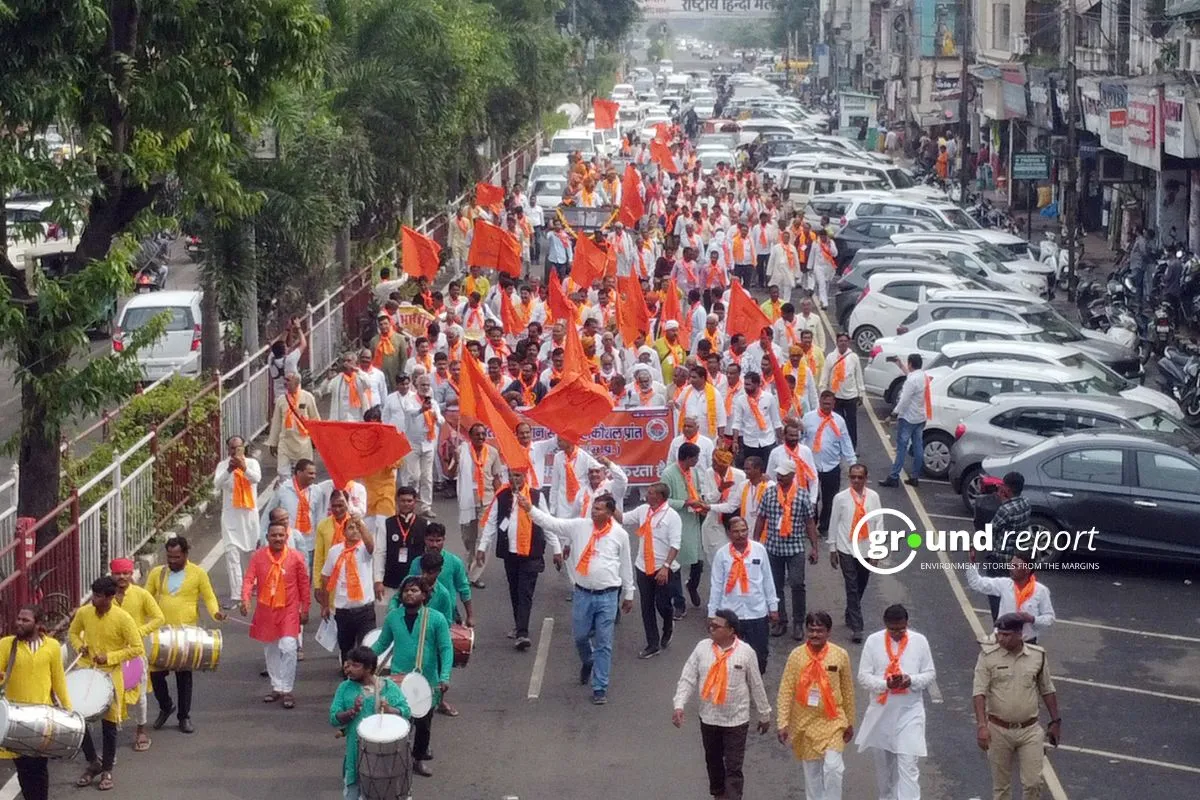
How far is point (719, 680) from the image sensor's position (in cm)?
1079

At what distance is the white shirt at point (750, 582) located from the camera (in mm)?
12703

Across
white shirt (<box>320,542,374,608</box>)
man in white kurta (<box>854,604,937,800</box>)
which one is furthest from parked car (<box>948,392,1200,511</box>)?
man in white kurta (<box>854,604,937,800</box>)

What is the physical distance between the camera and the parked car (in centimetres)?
1905

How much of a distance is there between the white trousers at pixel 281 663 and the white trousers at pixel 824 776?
13.5 ft

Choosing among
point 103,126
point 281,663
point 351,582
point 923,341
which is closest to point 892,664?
point 351,582

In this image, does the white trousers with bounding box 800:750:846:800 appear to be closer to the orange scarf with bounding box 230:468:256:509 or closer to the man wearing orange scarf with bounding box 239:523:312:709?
the man wearing orange scarf with bounding box 239:523:312:709

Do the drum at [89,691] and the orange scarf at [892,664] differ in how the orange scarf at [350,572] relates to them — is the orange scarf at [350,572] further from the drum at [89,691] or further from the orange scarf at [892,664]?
the orange scarf at [892,664]

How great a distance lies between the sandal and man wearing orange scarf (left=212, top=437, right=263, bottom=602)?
3.68 m

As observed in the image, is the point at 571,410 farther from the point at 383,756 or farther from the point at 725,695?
the point at 383,756

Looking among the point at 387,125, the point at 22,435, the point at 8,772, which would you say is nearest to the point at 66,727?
the point at 8,772

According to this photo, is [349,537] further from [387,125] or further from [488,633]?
[387,125]

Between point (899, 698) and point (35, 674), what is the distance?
4.90 m

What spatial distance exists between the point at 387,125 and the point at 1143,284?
12.4m

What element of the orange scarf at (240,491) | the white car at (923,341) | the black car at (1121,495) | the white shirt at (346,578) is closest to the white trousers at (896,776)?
the white shirt at (346,578)
